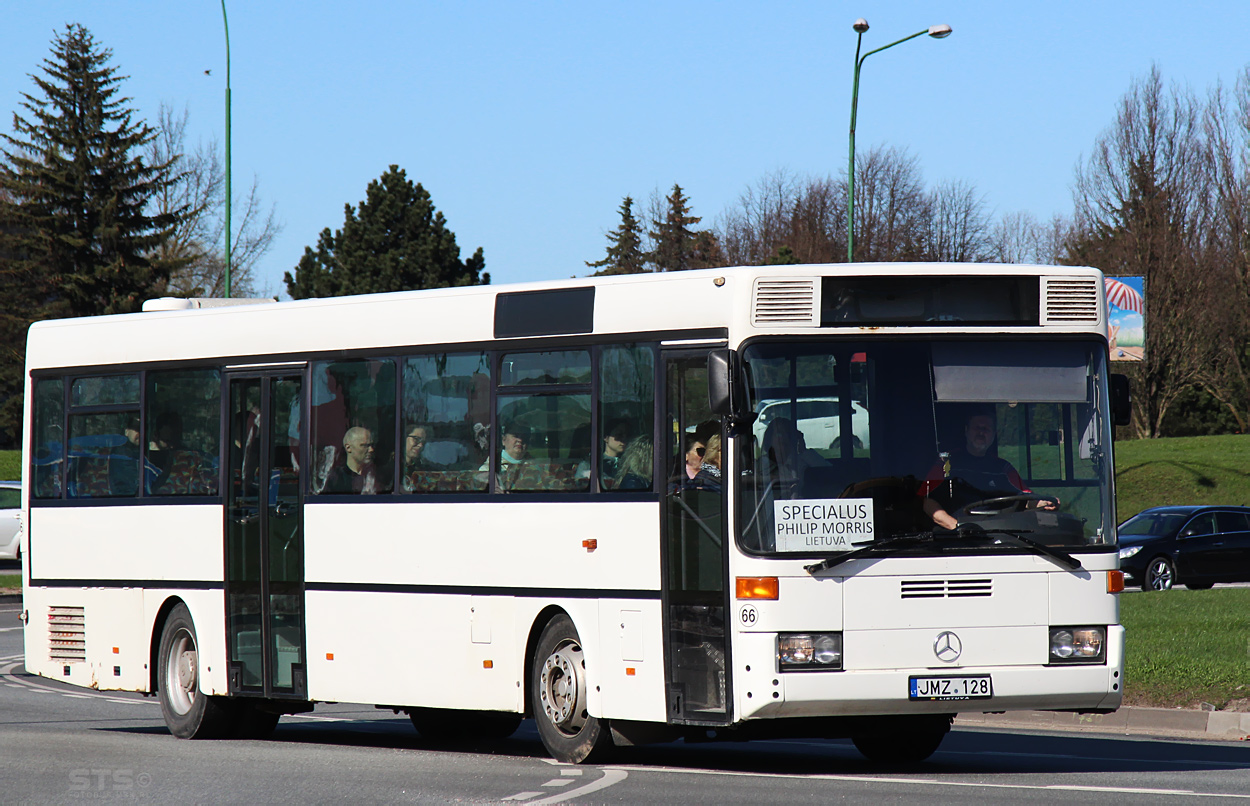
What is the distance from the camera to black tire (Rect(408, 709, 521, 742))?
1298 centimetres

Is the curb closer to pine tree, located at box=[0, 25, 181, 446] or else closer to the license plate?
the license plate

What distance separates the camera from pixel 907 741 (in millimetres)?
11148

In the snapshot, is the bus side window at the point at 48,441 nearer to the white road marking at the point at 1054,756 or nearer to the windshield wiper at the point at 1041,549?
the white road marking at the point at 1054,756

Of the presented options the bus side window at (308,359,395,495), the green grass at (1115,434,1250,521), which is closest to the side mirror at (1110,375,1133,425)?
the bus side window at (308,359,395,495)

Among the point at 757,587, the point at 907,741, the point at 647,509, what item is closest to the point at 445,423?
the point at 647,509

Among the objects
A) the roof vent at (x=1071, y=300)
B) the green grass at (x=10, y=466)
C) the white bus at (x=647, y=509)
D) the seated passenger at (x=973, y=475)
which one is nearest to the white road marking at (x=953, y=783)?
the white bus at (x=647, y=509)

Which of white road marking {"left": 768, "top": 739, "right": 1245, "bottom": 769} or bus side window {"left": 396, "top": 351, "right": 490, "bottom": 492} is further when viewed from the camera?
bus side window {"left": 396, "top": 351, "right": 490, "bottom": 492}

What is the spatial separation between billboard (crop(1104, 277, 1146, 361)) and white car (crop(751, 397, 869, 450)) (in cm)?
2411

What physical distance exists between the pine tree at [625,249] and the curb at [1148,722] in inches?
3119

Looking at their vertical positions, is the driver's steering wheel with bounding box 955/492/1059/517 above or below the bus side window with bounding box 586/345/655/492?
below

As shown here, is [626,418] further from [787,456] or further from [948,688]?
[948,688]

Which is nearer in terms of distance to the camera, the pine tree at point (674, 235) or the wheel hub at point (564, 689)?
the wheel hub at point (564, 689)

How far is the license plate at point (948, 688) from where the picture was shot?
9.43m

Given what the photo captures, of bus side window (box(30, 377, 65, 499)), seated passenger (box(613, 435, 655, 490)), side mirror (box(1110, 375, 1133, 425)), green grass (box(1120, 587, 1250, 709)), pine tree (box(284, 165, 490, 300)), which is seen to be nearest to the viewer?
side mirror (box(1110, 375, 1133, 425))
